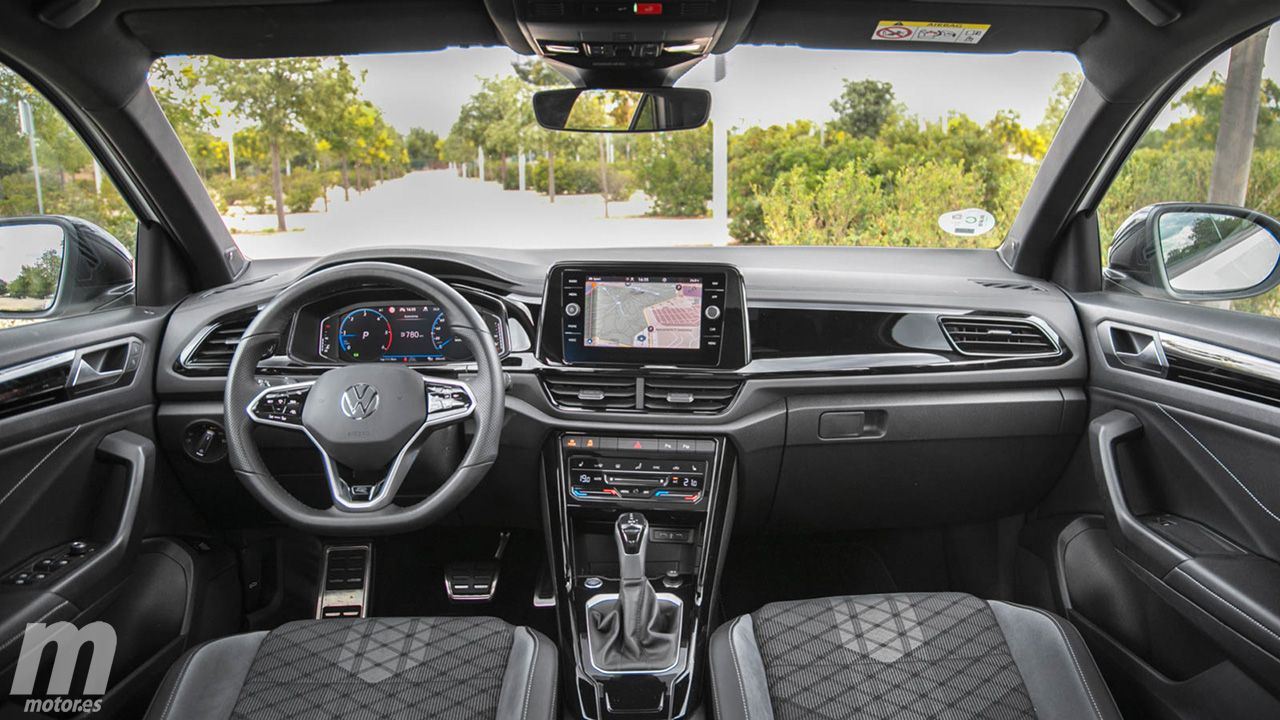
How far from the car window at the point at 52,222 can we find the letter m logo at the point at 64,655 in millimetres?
865

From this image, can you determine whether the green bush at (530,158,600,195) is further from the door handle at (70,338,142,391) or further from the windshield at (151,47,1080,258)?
the door handle at (70,338,142,391)

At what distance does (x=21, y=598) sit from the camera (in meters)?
2.13

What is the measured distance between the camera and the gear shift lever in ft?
8.14

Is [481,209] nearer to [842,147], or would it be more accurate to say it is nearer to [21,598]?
[842,147]

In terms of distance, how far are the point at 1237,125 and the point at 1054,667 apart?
1.73 metres

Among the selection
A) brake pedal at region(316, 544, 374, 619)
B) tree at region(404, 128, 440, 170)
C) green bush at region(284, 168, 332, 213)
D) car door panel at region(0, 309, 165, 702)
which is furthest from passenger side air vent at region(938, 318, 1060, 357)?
green bush at region(284, 168, 332, 213)

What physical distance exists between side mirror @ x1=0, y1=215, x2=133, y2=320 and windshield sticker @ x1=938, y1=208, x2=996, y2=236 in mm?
2892

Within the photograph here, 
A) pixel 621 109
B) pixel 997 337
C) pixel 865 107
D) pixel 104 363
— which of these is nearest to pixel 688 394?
pixel 621 109

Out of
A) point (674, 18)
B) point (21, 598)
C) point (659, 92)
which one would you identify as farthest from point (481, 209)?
point (21, 598)

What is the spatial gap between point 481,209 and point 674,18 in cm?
202

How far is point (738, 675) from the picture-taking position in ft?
6.44

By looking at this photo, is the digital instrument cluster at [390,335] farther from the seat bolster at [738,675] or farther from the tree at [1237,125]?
the tree at [1237,125]

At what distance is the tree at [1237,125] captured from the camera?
2.40 metres

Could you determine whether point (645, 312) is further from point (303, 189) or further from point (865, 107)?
point (303, 189)
